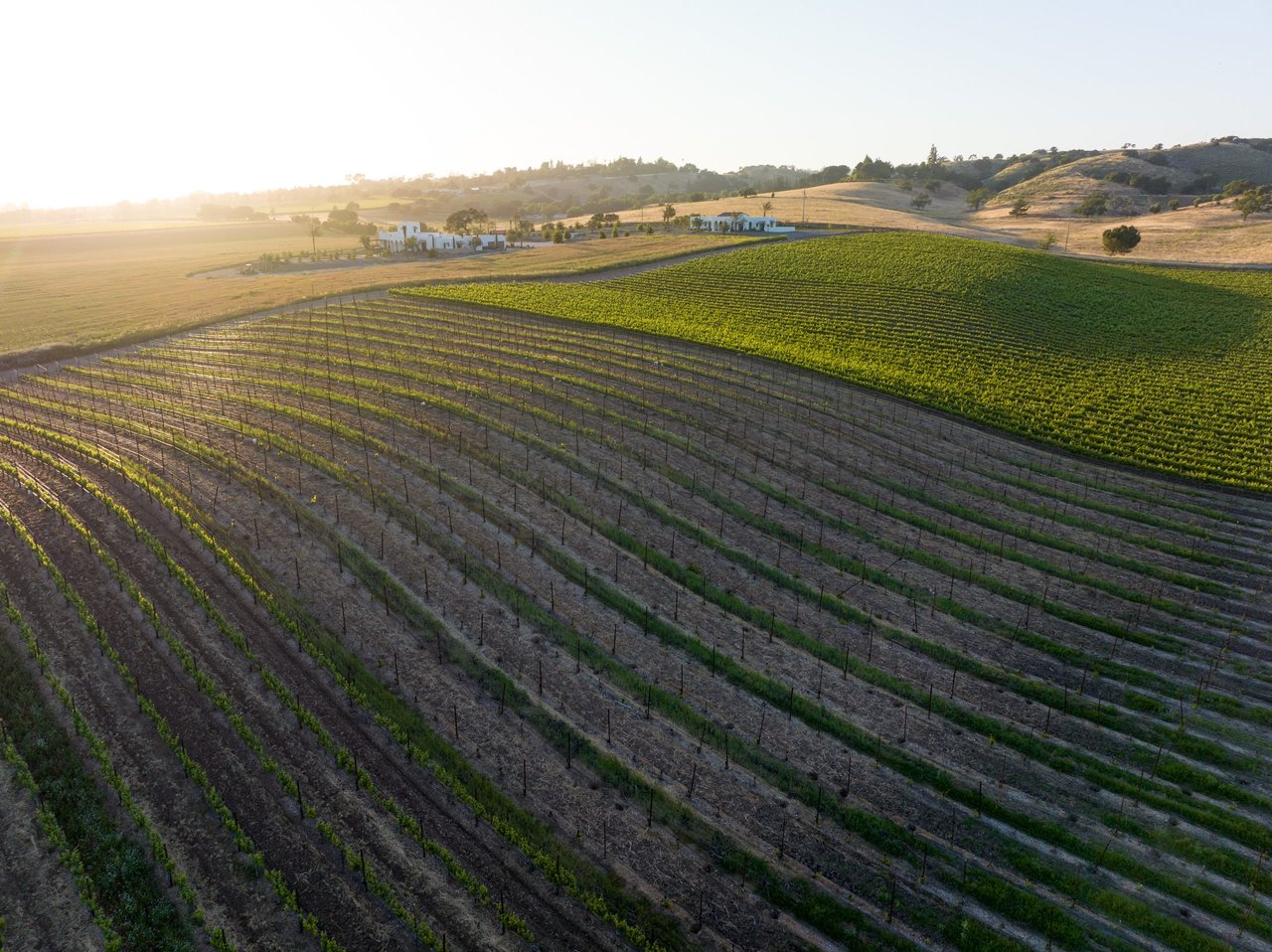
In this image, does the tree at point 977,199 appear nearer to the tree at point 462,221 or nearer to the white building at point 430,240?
the tree at point 462,221

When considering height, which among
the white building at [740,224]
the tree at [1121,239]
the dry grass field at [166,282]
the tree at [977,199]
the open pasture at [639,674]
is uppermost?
the tree at [977,199]

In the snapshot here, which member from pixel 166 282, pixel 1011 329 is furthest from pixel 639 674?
pixel 166 282

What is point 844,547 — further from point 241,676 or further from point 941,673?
point 241,676

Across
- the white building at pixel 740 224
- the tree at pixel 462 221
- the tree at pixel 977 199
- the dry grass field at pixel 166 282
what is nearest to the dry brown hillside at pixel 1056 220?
the tree at pixel 977 199

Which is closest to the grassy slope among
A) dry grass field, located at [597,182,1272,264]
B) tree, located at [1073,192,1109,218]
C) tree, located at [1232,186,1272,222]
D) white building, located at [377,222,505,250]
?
dry grass field, located at [597,182,1272,264]

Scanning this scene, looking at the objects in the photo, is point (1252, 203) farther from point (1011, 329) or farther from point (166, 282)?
point (166, 282)

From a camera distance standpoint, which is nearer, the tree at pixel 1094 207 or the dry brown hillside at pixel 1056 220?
the dry brown hillside at pixel 1056 220

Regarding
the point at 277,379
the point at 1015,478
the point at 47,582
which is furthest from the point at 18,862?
the point at 1015,478
